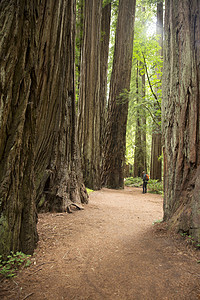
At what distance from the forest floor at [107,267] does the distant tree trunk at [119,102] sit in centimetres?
693

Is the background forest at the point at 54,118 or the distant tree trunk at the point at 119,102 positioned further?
the distant tree trunk at the point at 119,102

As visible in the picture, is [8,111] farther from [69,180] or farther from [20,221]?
[69,180]

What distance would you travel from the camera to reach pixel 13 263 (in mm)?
1969

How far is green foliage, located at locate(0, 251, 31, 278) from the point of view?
1.87 meters

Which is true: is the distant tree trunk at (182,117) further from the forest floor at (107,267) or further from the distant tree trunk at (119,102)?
the distant tree trunk at (119,102)

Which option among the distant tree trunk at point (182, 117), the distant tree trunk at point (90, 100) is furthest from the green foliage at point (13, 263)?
the distant tree trunk at point (90, 100)

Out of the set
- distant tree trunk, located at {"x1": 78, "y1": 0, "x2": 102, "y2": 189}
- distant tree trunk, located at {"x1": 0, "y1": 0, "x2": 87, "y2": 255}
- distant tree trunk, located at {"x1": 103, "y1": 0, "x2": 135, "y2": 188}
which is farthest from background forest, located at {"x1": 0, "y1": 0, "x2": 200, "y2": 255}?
distant tree trunk, located at {"x1": 103, "y1": 0, "x2": 135, "y2": 188}

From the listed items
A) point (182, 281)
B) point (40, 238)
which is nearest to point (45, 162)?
point (40, 238)

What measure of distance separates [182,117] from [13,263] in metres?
2.94

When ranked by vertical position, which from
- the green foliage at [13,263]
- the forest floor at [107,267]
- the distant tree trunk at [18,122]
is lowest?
the forest floor at [107,267]

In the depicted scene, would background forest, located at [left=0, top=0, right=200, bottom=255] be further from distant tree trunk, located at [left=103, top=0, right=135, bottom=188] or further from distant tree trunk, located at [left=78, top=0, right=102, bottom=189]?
distant tree trunk, located at [left=103, top=0, right=135, bottom=188]

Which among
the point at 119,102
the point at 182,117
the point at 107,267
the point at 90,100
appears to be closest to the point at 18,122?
the point at 107,267

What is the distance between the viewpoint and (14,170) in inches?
84.9

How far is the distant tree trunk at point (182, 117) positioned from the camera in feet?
9.67
